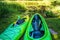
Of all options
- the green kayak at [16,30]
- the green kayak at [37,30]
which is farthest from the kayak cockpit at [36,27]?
the green kayak at [16,30]

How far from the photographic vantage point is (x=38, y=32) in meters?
2.61

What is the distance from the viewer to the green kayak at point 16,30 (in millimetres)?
2707

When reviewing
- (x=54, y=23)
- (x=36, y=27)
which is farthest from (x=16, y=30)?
(x=54, y=23)

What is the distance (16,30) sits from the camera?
283cm

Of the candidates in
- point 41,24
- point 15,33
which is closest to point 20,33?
point 15,33

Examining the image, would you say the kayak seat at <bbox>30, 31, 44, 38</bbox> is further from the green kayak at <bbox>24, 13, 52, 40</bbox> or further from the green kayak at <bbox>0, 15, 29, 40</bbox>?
the green kayak at <bbox>0, 15, 29, 40</bbox>

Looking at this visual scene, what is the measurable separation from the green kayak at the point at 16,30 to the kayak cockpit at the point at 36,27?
0.17 meters

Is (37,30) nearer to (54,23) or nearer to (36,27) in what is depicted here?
(36,27)

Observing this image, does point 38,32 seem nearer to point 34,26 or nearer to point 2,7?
point 34,26

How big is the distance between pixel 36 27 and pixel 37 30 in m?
0.07

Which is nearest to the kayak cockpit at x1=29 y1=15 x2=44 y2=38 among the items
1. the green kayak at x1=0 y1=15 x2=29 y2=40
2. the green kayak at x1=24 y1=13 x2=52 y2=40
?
the green kayak at x1=24 y1=13 x2=52 y2=40

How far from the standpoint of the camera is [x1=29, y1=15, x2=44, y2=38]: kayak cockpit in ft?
8.43

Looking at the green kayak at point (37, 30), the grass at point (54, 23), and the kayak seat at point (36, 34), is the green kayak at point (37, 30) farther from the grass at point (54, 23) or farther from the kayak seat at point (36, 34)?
the grass at point (54, 23)

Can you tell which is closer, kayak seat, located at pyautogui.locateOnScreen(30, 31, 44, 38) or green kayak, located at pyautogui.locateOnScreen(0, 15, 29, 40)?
kayak seat, located at pyautogui.locateOnScreen(30, 31, 44, 38)
